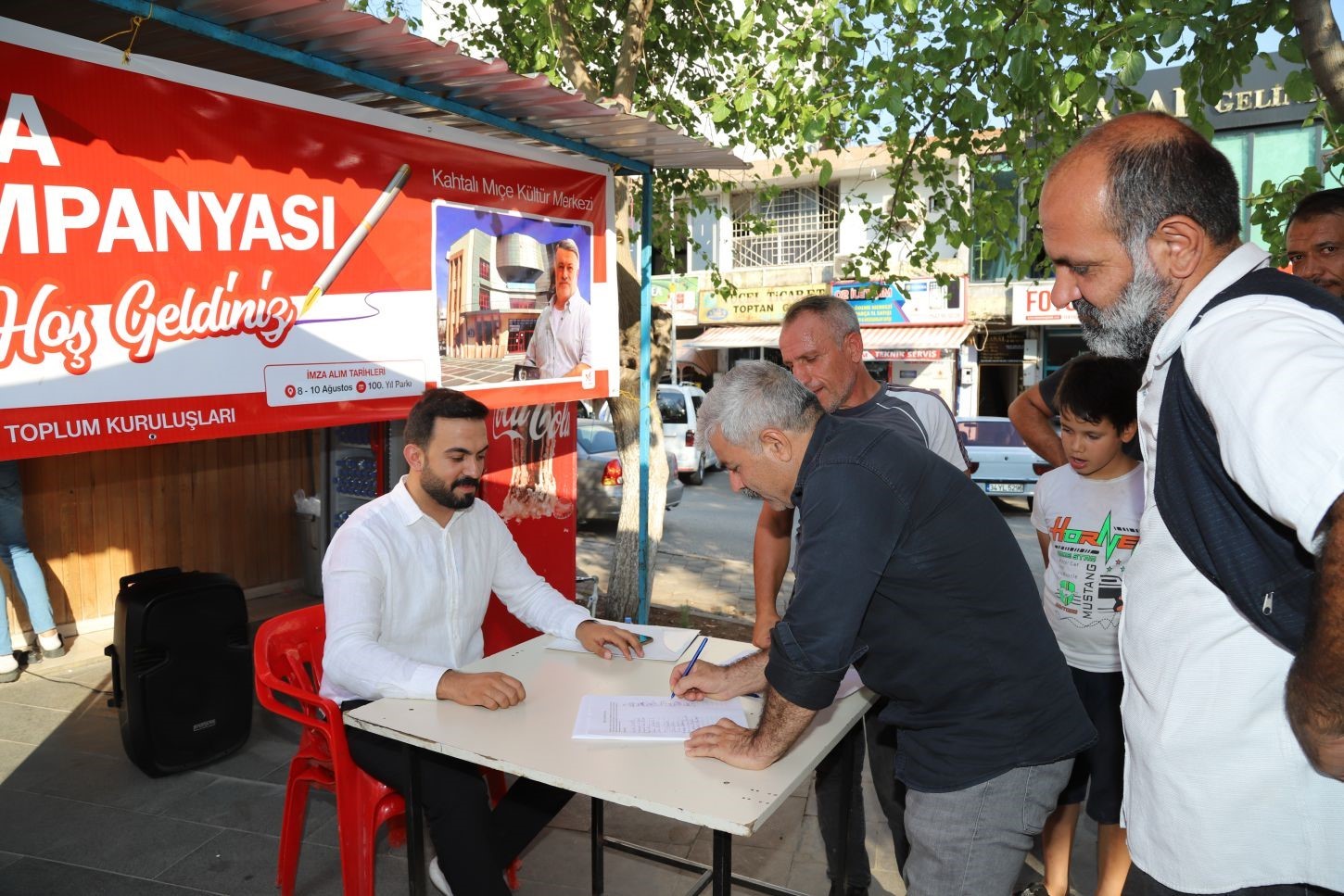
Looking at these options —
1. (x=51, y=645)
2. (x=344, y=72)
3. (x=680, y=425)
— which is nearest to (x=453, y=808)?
(x=344, y=72)

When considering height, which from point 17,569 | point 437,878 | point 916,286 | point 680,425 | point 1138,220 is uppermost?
point 916,286

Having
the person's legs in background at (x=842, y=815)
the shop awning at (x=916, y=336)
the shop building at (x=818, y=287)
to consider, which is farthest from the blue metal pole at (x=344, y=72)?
the shop awning at (x=916, y=336)

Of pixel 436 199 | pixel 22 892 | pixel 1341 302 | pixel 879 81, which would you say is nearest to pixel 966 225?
pixel 879 81

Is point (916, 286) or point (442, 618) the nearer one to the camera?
point (442, 618)

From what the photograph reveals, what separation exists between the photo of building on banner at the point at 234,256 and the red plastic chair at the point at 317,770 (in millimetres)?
787

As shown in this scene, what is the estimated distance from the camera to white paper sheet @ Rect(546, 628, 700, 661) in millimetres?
3137

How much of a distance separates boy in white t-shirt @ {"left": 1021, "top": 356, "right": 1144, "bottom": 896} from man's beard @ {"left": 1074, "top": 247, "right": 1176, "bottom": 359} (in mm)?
1476

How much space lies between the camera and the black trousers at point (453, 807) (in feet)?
9.12

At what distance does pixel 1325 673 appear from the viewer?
3.91 feet

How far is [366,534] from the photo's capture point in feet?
10.0

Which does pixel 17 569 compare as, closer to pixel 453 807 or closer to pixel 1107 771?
pixel 453 807

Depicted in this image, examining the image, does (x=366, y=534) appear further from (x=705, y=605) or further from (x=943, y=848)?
(x=705, y=605)

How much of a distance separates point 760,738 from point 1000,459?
1153 centimetres

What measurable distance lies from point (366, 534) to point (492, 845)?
1.06 m
